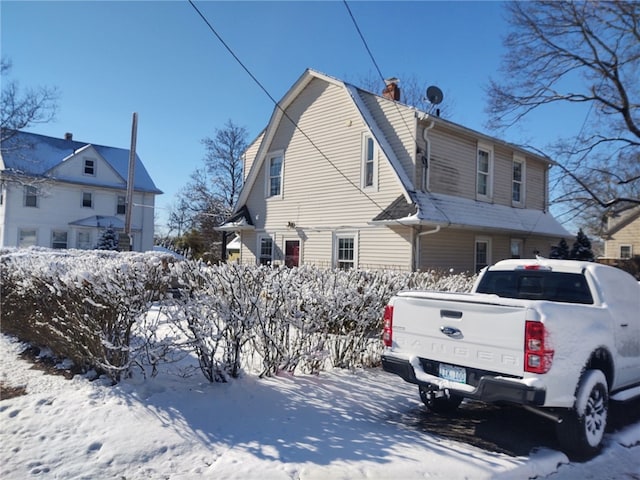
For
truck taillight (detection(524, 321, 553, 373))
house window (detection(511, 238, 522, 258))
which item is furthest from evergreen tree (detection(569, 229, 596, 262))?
truck taillight (detection(524, 321, 553, 373))

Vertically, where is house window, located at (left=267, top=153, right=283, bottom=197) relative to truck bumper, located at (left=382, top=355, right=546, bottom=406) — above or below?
above

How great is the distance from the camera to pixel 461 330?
4555mm

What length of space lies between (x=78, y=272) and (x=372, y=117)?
37.9 feet

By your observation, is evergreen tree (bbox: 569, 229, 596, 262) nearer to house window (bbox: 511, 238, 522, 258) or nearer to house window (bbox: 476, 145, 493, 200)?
house window (bbox: 511, 238, 522, 258)

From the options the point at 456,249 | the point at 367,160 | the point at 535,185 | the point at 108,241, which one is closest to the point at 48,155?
the point at 108,241

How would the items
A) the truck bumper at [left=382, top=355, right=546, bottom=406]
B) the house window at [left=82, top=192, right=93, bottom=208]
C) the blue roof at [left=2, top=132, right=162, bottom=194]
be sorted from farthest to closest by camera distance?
the house window at [left=82, top=192, right=93, bottom=208]
the blue roof at [left=2, top=132, right=162, bottom=194]
the truck bumper at [left=382, top=355, right=546, bottom=406]

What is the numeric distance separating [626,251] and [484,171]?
99.4 ft

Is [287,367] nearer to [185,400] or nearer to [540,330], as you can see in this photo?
[185,400]

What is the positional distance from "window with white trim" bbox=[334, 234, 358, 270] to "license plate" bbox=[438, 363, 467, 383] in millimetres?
10389

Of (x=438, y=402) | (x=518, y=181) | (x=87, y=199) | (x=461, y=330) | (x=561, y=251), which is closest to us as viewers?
(x=461, y=330)

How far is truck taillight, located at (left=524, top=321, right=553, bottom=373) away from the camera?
4.02 m

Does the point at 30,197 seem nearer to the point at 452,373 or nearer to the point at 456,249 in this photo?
the point at 456,249

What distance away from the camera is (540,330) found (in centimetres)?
403

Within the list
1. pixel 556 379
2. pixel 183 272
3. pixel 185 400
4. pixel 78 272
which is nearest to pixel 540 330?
pixel 556 379
